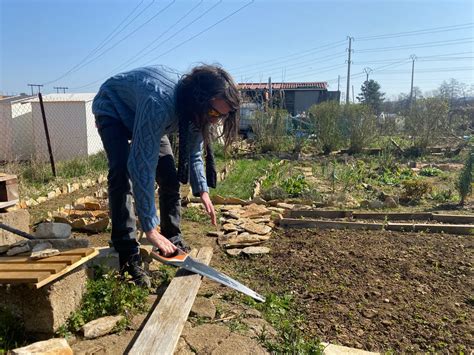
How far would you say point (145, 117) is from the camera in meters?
2.13

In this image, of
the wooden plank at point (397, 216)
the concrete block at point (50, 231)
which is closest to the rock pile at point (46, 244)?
the concrete block at point (50, 231)

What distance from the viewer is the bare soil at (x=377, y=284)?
2535 millimetres

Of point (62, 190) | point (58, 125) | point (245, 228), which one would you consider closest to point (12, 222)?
point (245, 228)

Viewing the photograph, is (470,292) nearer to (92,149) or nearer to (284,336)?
(284,336)

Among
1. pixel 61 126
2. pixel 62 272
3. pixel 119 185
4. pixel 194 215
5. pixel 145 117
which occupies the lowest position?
pixel 194 215

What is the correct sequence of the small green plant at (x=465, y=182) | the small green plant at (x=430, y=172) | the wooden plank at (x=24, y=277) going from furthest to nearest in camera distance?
1. the small green plant at (x=430, y=172)
2. the small green plant at (x=465, y=182)
3. the wooden plank at (x=24, y=277)

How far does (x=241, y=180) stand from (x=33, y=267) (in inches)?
224

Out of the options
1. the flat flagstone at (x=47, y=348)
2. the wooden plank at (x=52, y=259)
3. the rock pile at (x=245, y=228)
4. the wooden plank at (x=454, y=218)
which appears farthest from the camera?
the wooden plank at (x=454, y=218)

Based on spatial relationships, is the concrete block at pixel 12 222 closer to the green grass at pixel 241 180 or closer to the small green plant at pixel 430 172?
the green grass at pixel 241 180

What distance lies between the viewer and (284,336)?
7.48 ft

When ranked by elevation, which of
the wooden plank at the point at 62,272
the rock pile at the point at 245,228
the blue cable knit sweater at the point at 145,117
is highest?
the blue cable knit sweater at the point at 145,117

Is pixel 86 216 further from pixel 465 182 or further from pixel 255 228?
pixel 465 182

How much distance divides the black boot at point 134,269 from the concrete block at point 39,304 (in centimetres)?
53

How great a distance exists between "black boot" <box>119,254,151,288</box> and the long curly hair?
95 cm
